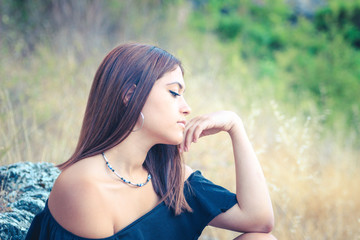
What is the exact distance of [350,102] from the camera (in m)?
7.11

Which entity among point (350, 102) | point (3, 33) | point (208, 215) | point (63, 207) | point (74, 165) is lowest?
point (350, 102)

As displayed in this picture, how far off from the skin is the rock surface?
438 millimetres

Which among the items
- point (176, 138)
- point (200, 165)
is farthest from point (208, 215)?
point (200, 165)

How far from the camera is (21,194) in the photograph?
78.7 inches

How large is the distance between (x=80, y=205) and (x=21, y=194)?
0.85m

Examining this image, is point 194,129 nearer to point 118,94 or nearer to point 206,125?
point 206,125

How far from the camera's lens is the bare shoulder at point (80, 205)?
1355 mm

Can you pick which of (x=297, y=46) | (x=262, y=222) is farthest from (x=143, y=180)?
(x=297, y=46)

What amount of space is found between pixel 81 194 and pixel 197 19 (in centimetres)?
881

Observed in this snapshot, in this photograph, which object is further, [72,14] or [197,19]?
[197,19]

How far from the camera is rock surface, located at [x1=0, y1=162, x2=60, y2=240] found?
1.73 metres

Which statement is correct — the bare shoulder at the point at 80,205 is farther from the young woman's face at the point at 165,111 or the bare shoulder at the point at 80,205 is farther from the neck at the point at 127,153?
the young woman's face at the point at 165,111

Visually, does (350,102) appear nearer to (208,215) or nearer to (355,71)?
(355,71)

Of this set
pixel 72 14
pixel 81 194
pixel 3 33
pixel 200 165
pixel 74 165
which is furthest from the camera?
pixel 72 14
